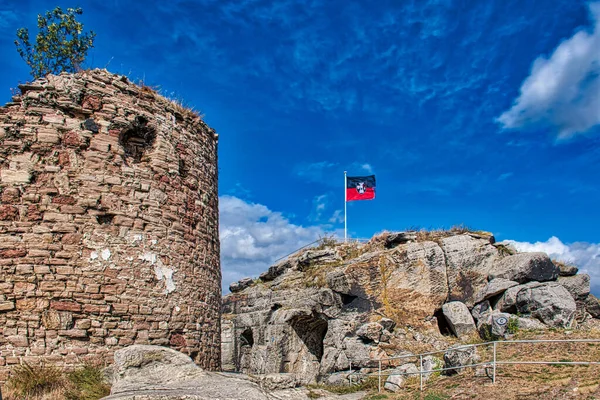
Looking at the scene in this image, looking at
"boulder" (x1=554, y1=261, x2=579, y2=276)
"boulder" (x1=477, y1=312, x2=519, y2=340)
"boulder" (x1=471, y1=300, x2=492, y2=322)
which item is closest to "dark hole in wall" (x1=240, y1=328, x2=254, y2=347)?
"boulder" (x1=471, y1=300, x2=492, y2=322)

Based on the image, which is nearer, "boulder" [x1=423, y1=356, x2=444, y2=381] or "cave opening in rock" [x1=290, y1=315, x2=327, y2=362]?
"boulder" [x1=423, y1=356, x2=444, y2=381]

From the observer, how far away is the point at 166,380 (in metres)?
7.25

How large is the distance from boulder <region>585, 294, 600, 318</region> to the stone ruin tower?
467 inches

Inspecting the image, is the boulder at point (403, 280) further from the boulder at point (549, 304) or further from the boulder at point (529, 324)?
the boulder at point (529, 324)

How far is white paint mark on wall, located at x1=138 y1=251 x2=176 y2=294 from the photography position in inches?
356

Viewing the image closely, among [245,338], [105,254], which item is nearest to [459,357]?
[105,254]

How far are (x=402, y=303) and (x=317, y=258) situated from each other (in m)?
4.97

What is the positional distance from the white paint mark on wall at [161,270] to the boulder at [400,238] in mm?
10944

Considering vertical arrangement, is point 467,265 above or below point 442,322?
above

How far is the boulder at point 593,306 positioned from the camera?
15.3 m

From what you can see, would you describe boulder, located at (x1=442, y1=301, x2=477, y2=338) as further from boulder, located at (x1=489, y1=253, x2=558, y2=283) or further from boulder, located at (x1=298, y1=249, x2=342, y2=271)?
boulder, located at (x1=298, y1=249, x2=342, y2=271)

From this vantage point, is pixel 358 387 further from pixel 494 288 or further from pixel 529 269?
pixel 529 269

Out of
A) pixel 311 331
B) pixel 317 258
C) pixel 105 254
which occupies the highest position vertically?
pixel 317 258

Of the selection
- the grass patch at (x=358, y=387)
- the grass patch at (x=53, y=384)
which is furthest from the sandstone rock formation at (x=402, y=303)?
the grass patch at (x=53, y=384)
